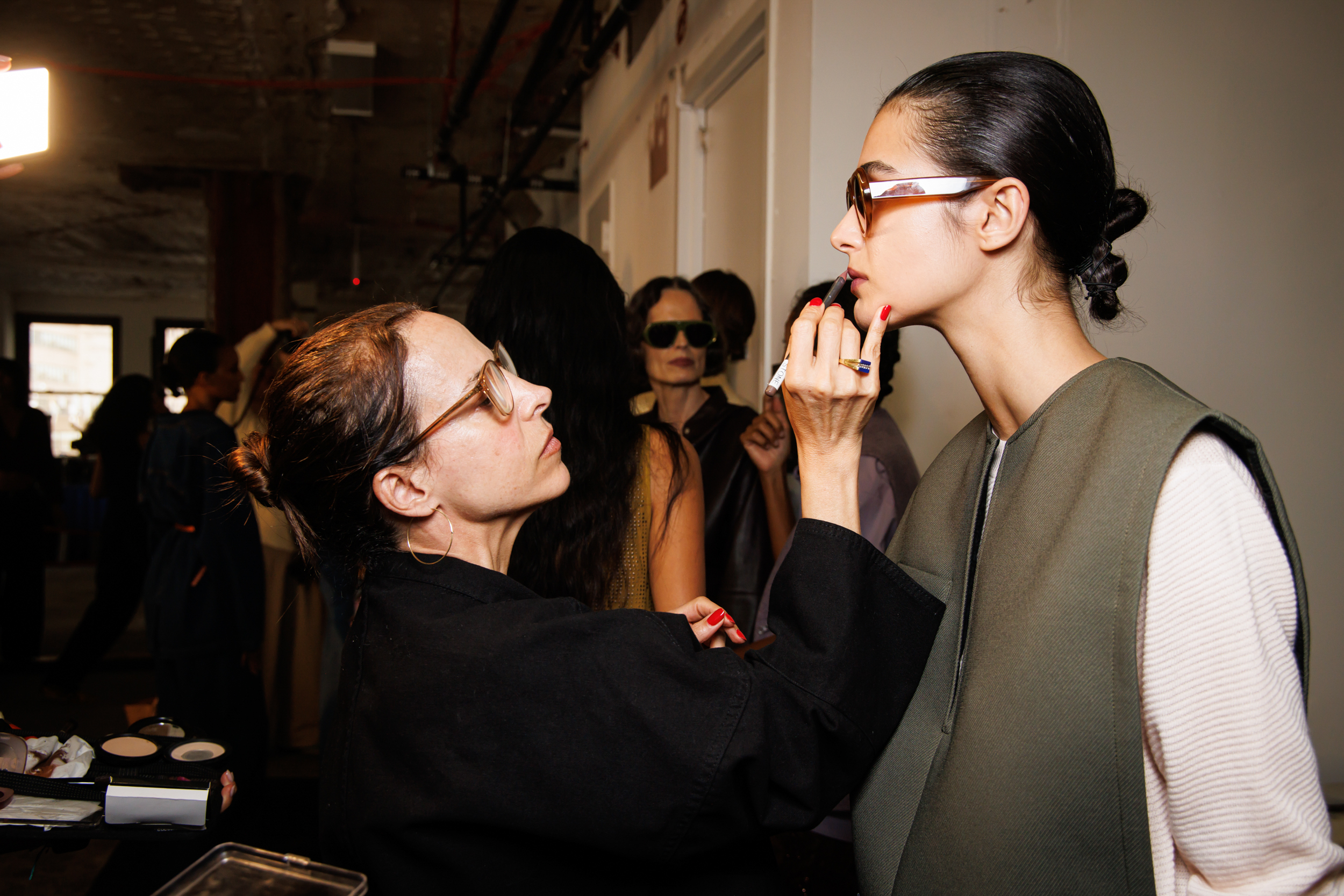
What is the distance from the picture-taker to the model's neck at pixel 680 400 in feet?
8.99

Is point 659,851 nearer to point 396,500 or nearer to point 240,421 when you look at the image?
point 396,500

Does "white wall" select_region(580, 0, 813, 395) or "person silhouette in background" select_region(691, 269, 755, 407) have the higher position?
"white wall" select_region(580, 0, 813, 395)

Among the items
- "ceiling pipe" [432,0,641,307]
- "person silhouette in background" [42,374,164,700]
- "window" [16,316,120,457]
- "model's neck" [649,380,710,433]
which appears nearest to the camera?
"model's neck" [649,380,710,433]

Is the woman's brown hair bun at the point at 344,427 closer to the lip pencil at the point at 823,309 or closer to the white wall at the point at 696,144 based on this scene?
the lip pencil at the point at 823,309

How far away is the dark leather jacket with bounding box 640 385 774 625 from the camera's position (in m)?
2.38

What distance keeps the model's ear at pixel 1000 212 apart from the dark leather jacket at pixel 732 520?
129 cm

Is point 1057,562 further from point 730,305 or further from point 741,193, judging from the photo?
point 741,193

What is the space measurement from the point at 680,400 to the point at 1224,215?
1.87 meters

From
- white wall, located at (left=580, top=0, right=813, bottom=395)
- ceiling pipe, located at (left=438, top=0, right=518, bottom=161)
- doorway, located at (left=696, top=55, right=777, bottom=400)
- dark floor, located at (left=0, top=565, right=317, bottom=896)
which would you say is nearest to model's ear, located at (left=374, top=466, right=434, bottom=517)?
dark floor, located at (left=0, top=565, right=317, bottom=896)

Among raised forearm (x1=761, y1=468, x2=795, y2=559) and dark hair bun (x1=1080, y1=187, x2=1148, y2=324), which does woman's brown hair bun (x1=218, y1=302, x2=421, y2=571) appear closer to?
dark hair bun (x1=1080, y1=187, x2=1148, y2=324)

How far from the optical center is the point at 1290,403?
275 centimetres

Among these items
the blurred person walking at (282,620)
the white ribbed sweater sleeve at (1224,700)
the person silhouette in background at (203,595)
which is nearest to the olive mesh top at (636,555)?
the white ribbed sweater sleeve at (1224,700)

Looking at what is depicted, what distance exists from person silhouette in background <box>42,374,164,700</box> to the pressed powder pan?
3.18 meters

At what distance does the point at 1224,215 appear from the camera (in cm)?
271
